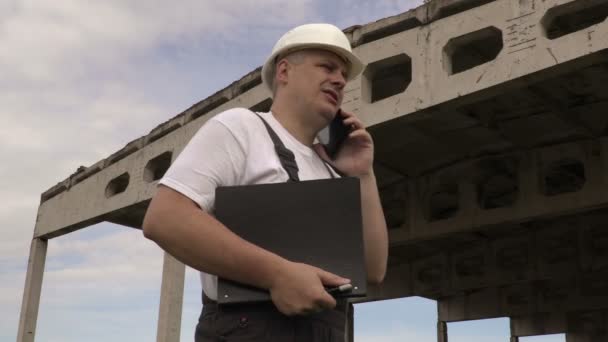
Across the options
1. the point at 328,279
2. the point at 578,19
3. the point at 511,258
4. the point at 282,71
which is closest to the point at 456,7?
the point at 578,19

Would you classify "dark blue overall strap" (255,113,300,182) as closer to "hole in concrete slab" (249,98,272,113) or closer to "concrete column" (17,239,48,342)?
"hole in concrete slab" (249,98,272,113)

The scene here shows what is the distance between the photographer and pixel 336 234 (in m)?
2.31

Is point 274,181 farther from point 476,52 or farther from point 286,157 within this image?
point 476,52

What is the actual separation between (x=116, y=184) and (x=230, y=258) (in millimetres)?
16118

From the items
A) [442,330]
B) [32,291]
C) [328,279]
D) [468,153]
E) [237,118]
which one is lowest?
[328,279]

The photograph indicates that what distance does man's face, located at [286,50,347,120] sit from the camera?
8.68 ft

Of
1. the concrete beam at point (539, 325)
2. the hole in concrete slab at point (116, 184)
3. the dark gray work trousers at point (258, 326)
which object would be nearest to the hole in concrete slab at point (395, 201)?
the hole in concrete slab at point (116, 184)

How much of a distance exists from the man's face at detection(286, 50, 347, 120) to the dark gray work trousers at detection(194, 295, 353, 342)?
714 mm

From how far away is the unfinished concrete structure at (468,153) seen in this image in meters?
10.1

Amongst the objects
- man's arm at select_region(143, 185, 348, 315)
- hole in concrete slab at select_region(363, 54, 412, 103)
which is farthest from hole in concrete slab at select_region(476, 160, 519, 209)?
man's arm at select_region(143, 185, 348, 315)

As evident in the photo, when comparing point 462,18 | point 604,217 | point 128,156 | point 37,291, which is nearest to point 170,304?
point 128,156

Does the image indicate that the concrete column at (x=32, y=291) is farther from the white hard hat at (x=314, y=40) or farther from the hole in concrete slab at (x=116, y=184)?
the white hard hat at (x=314, y=40)

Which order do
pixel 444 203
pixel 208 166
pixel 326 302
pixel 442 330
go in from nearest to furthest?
pixel 326 302, pixel 208 166, pixel 444 203, pixel 442 330

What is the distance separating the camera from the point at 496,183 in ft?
57.8
